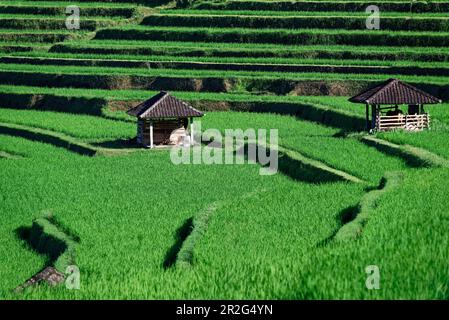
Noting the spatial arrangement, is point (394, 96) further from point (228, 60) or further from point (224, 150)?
point (228, 60)

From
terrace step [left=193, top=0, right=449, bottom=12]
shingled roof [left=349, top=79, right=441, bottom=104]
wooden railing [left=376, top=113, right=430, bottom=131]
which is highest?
terrace step [left=193, top=0, right=449, bottom=12]

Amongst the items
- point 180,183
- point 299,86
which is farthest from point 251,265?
point 299,86

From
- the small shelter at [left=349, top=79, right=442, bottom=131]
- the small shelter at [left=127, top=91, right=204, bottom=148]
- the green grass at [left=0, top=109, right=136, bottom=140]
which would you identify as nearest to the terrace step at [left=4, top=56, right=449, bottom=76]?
the green grass at [left=0, top=109, right=136, bottom=140]

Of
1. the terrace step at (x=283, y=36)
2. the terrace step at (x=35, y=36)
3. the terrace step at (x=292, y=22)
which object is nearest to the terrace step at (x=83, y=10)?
the terrace step at (x=292, y=22)

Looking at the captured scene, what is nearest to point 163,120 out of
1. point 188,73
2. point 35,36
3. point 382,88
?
point 382,88

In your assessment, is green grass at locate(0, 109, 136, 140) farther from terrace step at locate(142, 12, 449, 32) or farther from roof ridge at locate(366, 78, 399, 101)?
terrace step at locate(142, 12, 449, 32)

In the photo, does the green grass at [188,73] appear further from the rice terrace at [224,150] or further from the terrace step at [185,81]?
the rice terrace at [224,150]
